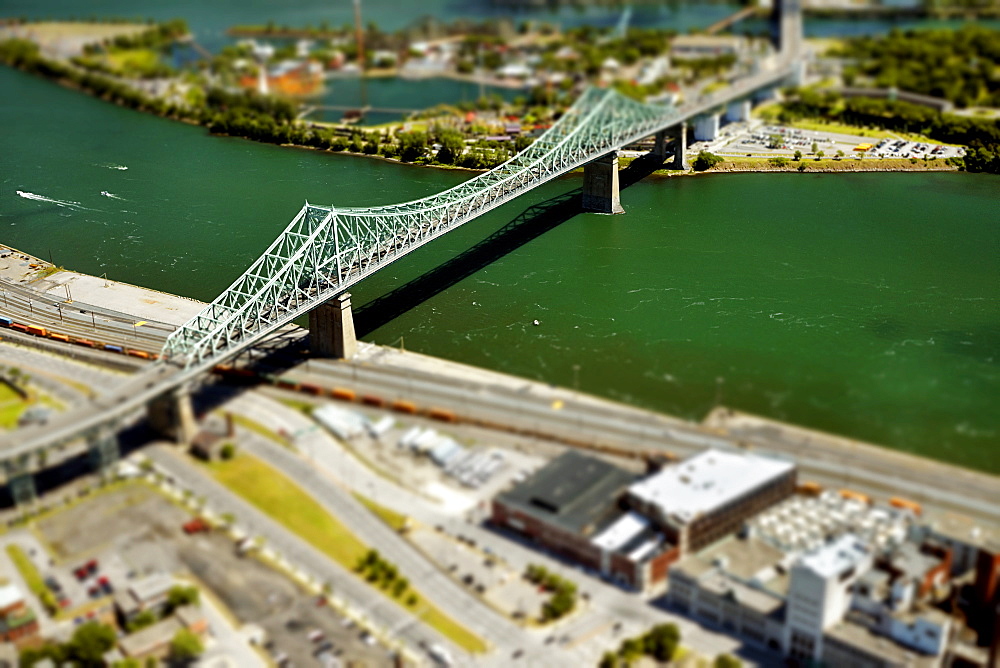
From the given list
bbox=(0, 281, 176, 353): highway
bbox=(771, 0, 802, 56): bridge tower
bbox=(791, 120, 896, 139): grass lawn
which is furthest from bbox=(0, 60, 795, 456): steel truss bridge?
bbox=(771, 0, 802, 56): bridge tower

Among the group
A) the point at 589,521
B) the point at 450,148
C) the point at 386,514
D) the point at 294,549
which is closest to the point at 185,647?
the point at 294,549

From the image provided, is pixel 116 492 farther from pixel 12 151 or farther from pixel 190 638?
pixel 12 151

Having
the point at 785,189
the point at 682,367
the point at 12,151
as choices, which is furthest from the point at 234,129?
the point at 682,367

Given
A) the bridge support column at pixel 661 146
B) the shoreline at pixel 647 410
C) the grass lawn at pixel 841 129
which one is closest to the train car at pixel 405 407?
the shoreline at pixel 647 410

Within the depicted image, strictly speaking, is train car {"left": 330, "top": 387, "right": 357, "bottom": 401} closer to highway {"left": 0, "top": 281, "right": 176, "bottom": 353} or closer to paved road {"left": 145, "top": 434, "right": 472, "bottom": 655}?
paved road {"left": 145, "top": 434, "right": 472, "bottom": 655}

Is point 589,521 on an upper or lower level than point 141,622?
upper

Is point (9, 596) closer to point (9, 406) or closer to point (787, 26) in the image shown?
point (9, 406)

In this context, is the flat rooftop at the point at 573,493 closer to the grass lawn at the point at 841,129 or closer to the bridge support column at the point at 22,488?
the bridge support column at the point at 22,488

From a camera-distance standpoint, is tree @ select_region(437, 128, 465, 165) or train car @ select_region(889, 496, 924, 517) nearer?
train car @ select_region(889, 496, 924, 517)
